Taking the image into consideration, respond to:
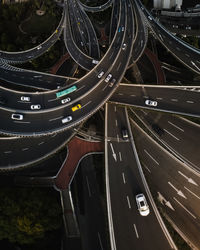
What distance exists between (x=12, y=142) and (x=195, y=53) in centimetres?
6914

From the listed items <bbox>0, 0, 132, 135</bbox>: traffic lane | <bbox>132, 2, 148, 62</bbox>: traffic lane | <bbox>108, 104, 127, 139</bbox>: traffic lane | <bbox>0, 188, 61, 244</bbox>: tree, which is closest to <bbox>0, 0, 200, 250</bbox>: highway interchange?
<bbox>0, 0, 132, 135</bbox>: traffic lane

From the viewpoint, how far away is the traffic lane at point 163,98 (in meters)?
45.6

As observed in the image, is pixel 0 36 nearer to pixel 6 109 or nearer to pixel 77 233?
pixel 6 109

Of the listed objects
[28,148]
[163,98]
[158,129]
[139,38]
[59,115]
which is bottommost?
[28,148]

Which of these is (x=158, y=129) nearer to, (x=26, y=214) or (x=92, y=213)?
(x=92, y=213)

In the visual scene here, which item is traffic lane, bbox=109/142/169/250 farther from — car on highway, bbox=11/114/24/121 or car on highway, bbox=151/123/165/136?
car on highway, bbox=11/114/24/121

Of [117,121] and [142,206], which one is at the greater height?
[117,121]

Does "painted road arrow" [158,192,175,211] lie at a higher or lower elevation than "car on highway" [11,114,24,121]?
lower

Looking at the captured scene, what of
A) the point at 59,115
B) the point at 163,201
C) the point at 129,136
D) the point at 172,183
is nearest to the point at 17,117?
A: the point at 59,115

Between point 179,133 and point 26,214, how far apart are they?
1856 inches

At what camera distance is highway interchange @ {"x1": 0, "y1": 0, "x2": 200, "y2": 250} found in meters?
36.8

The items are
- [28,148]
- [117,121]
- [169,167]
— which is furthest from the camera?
[28,148]

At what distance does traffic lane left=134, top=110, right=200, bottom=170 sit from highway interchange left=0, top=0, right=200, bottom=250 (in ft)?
0.88

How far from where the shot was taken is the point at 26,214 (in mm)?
38812
